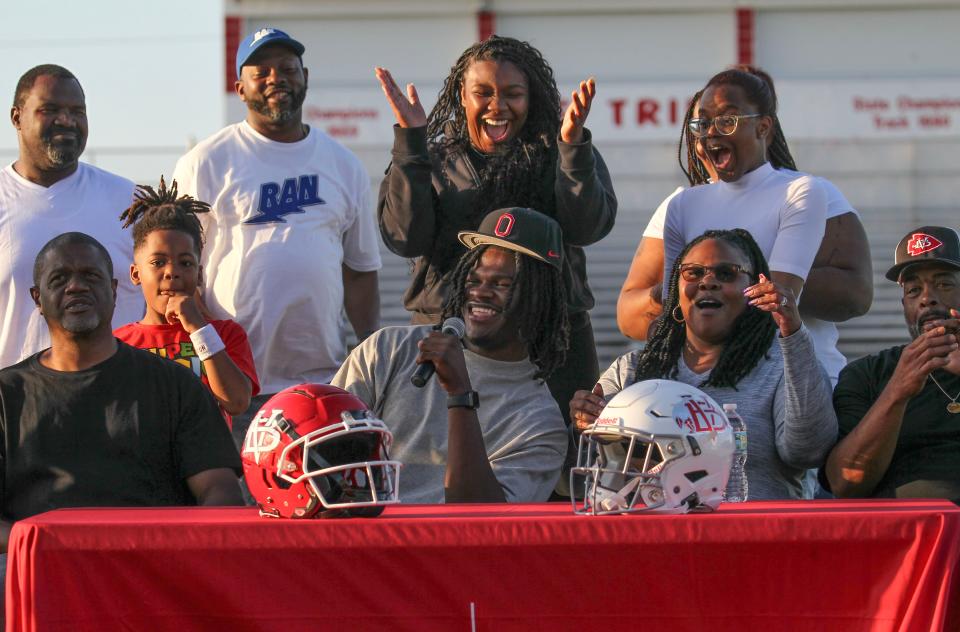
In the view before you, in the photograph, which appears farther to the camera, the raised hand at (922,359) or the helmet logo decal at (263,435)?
the raised hand at (922,359)

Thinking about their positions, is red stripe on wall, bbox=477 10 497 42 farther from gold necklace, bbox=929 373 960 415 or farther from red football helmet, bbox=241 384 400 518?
red football helmet, bbox=241 384 400 518

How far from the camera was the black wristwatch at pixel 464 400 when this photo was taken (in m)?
4.00

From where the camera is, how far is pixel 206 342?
4703 millimetres

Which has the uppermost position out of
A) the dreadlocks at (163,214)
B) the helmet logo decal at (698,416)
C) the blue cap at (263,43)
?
the blue cap at (263,43)

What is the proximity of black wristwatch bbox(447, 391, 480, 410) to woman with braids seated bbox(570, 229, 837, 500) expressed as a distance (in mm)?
260

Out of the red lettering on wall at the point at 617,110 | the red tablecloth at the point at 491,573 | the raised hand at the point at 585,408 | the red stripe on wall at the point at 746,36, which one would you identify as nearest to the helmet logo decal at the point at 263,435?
the red tablecloth at the point at 491,573

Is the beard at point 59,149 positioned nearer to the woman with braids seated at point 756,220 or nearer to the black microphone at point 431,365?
the black microphone at point 431,365

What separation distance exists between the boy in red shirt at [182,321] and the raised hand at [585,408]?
4.00 ft

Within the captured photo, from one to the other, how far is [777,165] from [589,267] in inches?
362

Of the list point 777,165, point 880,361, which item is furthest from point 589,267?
point 880,361

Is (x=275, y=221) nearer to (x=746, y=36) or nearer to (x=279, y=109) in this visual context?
(x=279, y=109)

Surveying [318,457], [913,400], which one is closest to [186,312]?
[318,457]

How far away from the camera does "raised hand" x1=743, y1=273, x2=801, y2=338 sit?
392 cm

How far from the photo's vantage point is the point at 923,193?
58.3 ft
